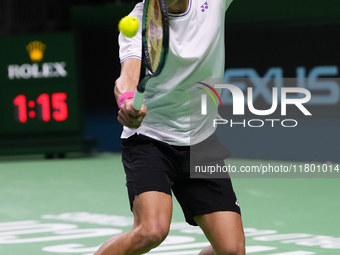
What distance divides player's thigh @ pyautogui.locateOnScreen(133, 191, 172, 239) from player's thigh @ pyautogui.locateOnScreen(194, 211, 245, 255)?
0.25 meters

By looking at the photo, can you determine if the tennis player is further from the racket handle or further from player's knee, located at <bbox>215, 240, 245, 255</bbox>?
the racket handle

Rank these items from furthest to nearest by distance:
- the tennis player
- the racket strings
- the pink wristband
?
the tennis player
the pink wristband
the racket strings

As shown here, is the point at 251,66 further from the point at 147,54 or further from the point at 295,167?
the point at 147,54

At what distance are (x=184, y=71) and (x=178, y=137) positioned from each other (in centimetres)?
32

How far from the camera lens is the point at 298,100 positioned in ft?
31.6

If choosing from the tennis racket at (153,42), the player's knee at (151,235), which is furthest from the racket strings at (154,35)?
the player's knee at (151,235)

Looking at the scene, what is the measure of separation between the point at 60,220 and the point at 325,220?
2.12 metres

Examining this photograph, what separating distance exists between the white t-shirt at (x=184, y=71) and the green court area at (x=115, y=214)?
1.34 m

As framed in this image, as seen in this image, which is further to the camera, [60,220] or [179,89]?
[60,220]

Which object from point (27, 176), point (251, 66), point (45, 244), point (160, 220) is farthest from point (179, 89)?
point (251, 66)

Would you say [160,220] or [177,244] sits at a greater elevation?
[160,220]

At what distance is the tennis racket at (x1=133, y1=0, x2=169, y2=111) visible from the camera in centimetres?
269

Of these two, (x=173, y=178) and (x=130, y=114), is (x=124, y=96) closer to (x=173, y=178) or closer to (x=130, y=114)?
(x=130, y=114)

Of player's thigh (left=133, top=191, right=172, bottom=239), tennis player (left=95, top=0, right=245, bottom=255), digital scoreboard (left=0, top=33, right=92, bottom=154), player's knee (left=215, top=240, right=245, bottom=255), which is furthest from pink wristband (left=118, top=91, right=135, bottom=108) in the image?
digital scoreboard (left=0, top=33, right=92, bottom=154)
